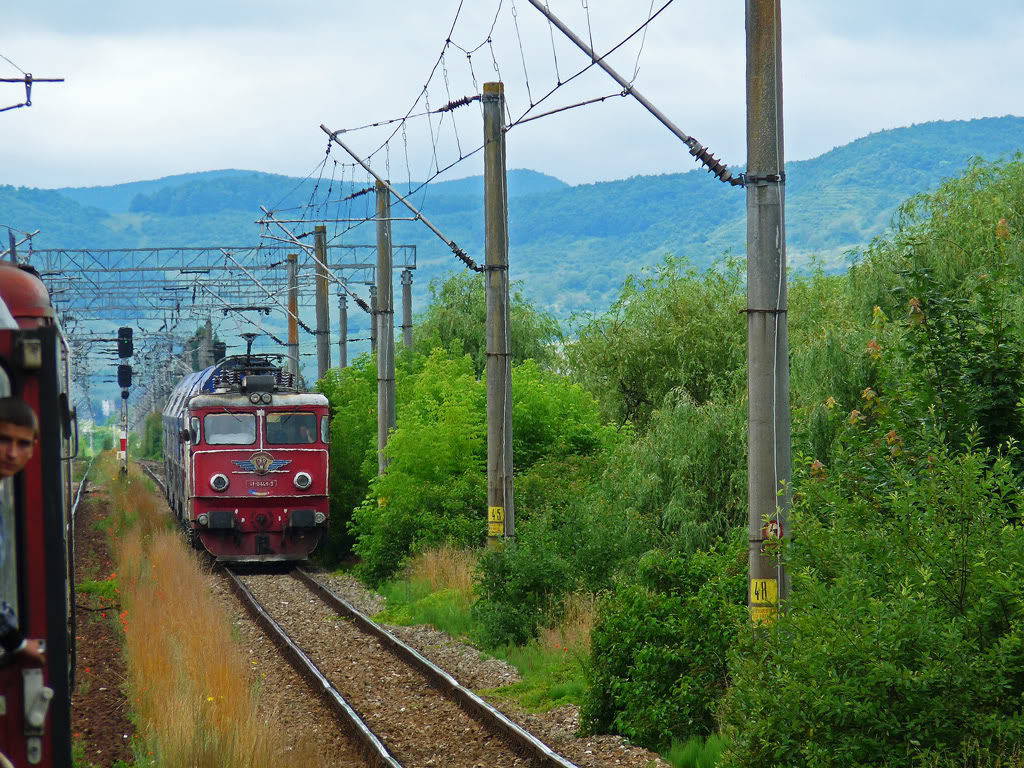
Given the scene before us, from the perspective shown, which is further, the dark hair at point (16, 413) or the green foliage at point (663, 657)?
the green foliage at point (663, 657)

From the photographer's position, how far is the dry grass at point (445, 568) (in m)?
20.3

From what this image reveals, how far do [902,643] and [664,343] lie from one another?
22085 mm

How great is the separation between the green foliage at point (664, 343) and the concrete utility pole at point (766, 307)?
16737 mm

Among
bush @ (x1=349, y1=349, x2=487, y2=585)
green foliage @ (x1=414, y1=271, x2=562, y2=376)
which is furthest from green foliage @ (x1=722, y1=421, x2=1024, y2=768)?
green foliage @ (x1=414, y1=271, x2=562, y2=376)

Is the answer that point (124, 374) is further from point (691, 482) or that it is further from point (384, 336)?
point (691, 482)

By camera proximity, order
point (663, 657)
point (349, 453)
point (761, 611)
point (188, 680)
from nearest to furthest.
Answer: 1. point (761, 611)
2. point (663, 657)
3. point (188, 680)
4. point (349, 453)

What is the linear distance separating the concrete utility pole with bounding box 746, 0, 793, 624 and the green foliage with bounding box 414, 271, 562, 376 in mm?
32459

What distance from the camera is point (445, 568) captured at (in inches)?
827

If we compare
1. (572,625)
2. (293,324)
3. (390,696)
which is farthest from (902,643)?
(293,324)

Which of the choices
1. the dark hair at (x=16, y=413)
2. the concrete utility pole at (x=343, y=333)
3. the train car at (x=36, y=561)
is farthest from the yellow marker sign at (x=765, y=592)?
the concrete utility pole at (x=343, y=333)

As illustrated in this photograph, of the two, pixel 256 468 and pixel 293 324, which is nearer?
pixel 256 468

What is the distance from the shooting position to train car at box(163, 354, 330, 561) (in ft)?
83.7

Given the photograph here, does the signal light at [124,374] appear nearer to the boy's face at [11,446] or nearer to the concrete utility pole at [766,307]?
the concrete utility pole at [766,307]

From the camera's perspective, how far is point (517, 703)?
13.1 meters
